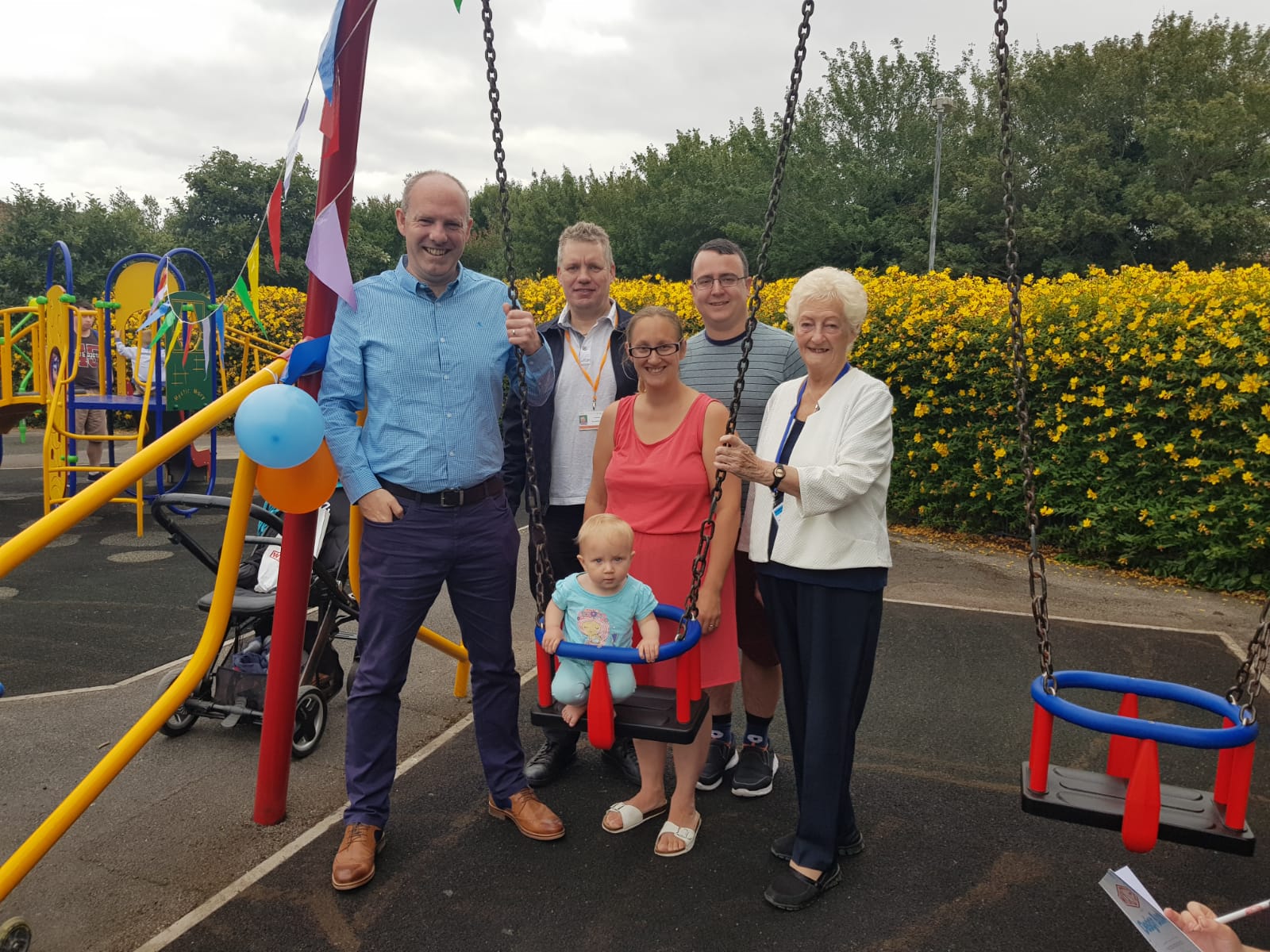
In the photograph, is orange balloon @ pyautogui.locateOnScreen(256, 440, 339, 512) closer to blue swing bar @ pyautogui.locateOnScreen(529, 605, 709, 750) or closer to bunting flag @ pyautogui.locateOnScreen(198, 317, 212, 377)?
blue swing bar @ pyautogui.locateOnScreen(529, 605, 709, 750)

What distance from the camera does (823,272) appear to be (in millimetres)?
2639

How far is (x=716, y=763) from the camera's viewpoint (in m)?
3.48

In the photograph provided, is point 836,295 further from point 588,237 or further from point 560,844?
point 560,844

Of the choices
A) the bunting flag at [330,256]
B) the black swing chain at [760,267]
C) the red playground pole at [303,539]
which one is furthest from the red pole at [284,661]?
the black swing chain at [760,267]

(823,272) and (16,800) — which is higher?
(823,272)

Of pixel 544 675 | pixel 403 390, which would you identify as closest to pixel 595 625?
pixel 544 675

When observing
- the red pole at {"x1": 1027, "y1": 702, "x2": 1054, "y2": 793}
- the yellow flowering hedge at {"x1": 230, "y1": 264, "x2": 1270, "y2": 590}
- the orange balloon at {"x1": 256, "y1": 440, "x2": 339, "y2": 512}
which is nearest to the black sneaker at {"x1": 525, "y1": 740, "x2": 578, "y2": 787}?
the orange balloon at {"x1": 256, "y1": 440, "x2": 339, "y2": 512}

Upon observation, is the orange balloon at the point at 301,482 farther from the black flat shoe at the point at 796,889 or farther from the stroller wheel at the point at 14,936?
the black flat shoe at the point at 796,889

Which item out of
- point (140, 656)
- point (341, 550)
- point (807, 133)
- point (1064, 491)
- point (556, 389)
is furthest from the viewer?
point (807, 133)

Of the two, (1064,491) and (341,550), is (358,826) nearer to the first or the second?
(341,550)

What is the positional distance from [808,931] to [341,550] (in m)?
2.37

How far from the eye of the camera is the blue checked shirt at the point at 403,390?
→ 2.79m

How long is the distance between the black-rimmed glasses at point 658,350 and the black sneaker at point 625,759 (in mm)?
1540

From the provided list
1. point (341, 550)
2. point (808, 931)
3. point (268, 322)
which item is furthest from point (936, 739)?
point (268, 322)
